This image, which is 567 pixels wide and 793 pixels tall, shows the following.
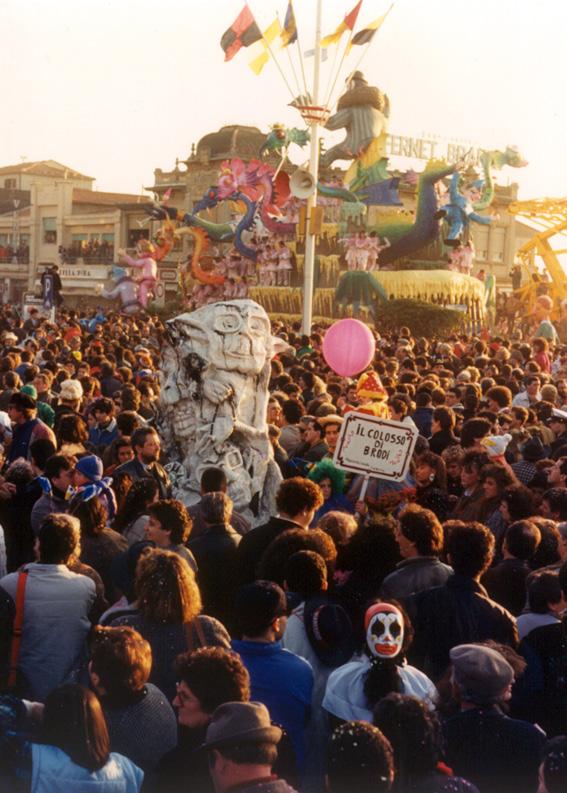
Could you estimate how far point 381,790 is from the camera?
290 centimetres

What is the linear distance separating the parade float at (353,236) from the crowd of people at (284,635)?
29.3 metres

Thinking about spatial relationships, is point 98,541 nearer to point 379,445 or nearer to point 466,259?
point 379,445

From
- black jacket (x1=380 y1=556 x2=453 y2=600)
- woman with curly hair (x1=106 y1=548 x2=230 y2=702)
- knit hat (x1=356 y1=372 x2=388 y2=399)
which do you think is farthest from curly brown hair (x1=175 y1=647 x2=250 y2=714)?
knit hat (x1=356 y1=372 x2=388 y2=399)

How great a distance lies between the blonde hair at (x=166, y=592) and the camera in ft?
14.0

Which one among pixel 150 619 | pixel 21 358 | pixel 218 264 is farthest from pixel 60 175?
pixel 150 619

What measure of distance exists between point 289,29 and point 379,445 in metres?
18.9

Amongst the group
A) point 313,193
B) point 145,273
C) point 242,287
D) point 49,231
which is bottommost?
point 242,287

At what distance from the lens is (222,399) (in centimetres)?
743

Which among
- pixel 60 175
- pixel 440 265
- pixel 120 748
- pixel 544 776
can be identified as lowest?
pixel 120 748

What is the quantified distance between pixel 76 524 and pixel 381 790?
7.55 feet

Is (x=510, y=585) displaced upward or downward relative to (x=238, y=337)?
downward

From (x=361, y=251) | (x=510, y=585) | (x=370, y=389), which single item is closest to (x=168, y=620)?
(x=510, y=585)

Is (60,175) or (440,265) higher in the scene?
(60,175)

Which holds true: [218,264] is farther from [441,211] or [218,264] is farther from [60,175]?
[60,175]
